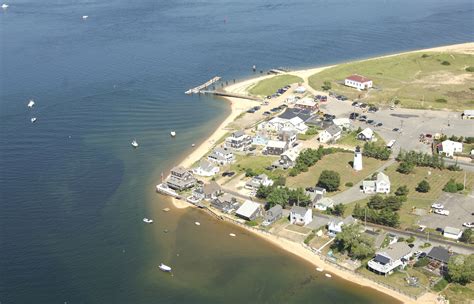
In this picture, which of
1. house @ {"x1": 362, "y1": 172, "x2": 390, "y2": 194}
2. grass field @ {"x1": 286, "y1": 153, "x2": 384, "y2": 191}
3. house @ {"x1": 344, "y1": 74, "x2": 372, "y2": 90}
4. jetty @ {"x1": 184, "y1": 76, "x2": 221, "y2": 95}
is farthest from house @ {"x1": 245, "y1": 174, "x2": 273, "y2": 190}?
jetty @ {"x1": 184, "y1": 76, "x2": 221, "y2": 95}

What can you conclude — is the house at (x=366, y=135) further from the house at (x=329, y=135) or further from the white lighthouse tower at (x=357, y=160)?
the white lighthouse tower at (x=357, y=160)

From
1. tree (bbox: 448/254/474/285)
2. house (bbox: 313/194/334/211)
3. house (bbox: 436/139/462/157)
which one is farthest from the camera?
house (bbox: 436/139/462/157)

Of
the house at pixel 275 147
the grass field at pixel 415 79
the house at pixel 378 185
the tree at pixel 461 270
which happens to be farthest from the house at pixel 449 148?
the tree at pixel 461 270

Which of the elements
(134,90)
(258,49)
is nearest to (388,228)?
(134,90)

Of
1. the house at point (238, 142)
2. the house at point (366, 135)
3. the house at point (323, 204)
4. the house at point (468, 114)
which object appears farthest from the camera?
the house at point (468, 114)

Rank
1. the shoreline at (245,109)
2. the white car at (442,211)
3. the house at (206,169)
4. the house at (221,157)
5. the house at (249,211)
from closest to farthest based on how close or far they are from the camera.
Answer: the shoreline at (245,109) → the white car at (442,211) → the house at (249,211) → the house at (206,169) → the house at (221,157)

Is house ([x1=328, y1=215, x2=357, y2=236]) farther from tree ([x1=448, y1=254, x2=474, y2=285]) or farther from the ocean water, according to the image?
tree ([x1=448, y1=254, x2=474, y2=285])

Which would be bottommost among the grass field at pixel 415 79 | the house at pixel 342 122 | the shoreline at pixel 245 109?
the shoreline at pixel 245 109
